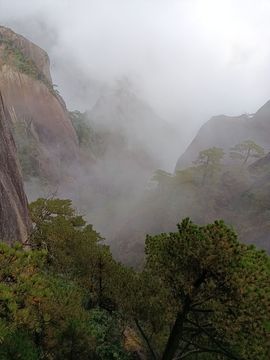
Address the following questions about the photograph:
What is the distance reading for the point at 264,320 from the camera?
12.8m

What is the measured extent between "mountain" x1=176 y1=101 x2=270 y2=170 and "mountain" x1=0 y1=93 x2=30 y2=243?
8070 cm

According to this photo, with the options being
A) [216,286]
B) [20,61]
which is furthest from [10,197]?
[20,61]

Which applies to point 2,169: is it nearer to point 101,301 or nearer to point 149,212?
point 101,301

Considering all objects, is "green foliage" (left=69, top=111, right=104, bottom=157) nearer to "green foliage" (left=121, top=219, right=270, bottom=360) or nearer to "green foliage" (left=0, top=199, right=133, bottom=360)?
"green foliage" (left=0, top=199, right=133, bottom=360)

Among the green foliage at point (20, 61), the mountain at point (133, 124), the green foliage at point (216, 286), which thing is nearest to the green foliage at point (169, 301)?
the green foliage at point (216, 286)

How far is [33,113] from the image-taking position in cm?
10219

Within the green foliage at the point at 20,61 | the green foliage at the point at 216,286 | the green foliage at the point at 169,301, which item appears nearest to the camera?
the green foliage at the point at 169,301

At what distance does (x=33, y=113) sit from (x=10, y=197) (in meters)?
82.2

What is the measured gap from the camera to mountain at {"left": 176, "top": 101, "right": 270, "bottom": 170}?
103 meters

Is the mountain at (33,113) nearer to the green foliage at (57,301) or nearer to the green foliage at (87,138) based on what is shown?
the green foliage at (87,138)

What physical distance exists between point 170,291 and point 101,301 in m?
10.3

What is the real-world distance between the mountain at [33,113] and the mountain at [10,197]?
66.2 metres

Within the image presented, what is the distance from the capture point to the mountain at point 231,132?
103 metres

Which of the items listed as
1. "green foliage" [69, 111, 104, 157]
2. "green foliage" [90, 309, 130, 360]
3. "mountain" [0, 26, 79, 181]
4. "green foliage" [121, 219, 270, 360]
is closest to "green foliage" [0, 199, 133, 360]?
"green foliage" [90, 309, 130, 360]
